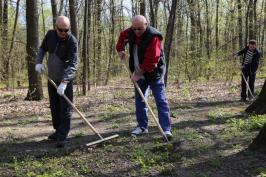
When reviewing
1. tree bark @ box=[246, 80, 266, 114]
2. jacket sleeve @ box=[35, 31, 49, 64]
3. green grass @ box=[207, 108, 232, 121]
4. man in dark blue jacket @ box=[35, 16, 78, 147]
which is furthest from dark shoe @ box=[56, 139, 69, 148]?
tree bark @ box=[246, 80, 266, 114]

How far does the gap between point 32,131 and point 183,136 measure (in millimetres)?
3288

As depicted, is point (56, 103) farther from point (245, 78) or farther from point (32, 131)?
point (245, 78)

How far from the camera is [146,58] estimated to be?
7.29 metres

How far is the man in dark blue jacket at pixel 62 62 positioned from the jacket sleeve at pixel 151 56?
3.94 feet

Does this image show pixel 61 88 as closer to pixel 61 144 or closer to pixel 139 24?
pixel 61 144

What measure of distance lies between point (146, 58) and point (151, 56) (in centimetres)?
9

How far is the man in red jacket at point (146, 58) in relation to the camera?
7.29 m

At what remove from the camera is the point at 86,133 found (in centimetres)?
859

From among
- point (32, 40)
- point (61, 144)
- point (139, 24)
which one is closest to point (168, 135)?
point (61, 144)

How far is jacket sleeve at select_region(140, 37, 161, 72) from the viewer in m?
7.28

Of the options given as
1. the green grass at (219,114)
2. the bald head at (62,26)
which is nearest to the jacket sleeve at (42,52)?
the bald head at (62,26)

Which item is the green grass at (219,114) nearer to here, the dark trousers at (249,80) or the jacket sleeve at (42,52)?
the dark trousers at (249,80)

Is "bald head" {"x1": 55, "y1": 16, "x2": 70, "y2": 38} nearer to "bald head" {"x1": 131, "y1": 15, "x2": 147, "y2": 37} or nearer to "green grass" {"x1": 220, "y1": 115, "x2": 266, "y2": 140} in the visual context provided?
"bald head" {"x1": 131, "y1": 15, "x2": 147, "y2": 37}


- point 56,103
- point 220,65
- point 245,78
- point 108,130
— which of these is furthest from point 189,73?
point 56,103
